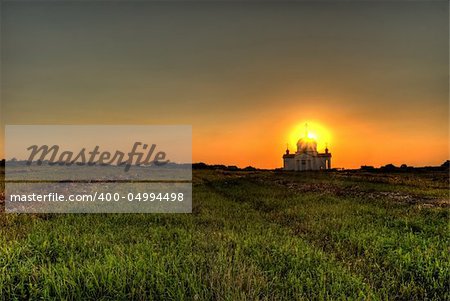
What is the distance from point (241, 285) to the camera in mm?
5324

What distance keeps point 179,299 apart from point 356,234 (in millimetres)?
6024

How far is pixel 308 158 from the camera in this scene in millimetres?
96375

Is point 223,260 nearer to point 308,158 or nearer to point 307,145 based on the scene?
point 308,158

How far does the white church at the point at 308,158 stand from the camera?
316 ft

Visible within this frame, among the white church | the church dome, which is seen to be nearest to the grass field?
the white church

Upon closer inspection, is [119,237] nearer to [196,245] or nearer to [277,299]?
[196,245]

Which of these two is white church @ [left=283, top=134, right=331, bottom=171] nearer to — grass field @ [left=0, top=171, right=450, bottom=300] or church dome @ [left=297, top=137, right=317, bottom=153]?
church dome @ [left=297, top=137, right=317, bottom=153]

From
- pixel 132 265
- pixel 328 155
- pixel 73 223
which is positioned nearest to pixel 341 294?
pixel 132 265

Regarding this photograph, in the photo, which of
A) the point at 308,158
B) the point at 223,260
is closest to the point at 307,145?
the point at 308,158

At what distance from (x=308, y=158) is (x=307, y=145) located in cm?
403

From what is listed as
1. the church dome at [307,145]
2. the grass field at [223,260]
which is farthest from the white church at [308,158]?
the grass field at [223,260]

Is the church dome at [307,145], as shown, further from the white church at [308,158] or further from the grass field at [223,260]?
the grass field at [223,260]

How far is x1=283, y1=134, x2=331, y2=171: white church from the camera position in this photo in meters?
96.4

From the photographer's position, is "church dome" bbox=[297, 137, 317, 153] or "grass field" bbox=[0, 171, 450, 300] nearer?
"grass field" bbox=[0, 171, 450, 300]
